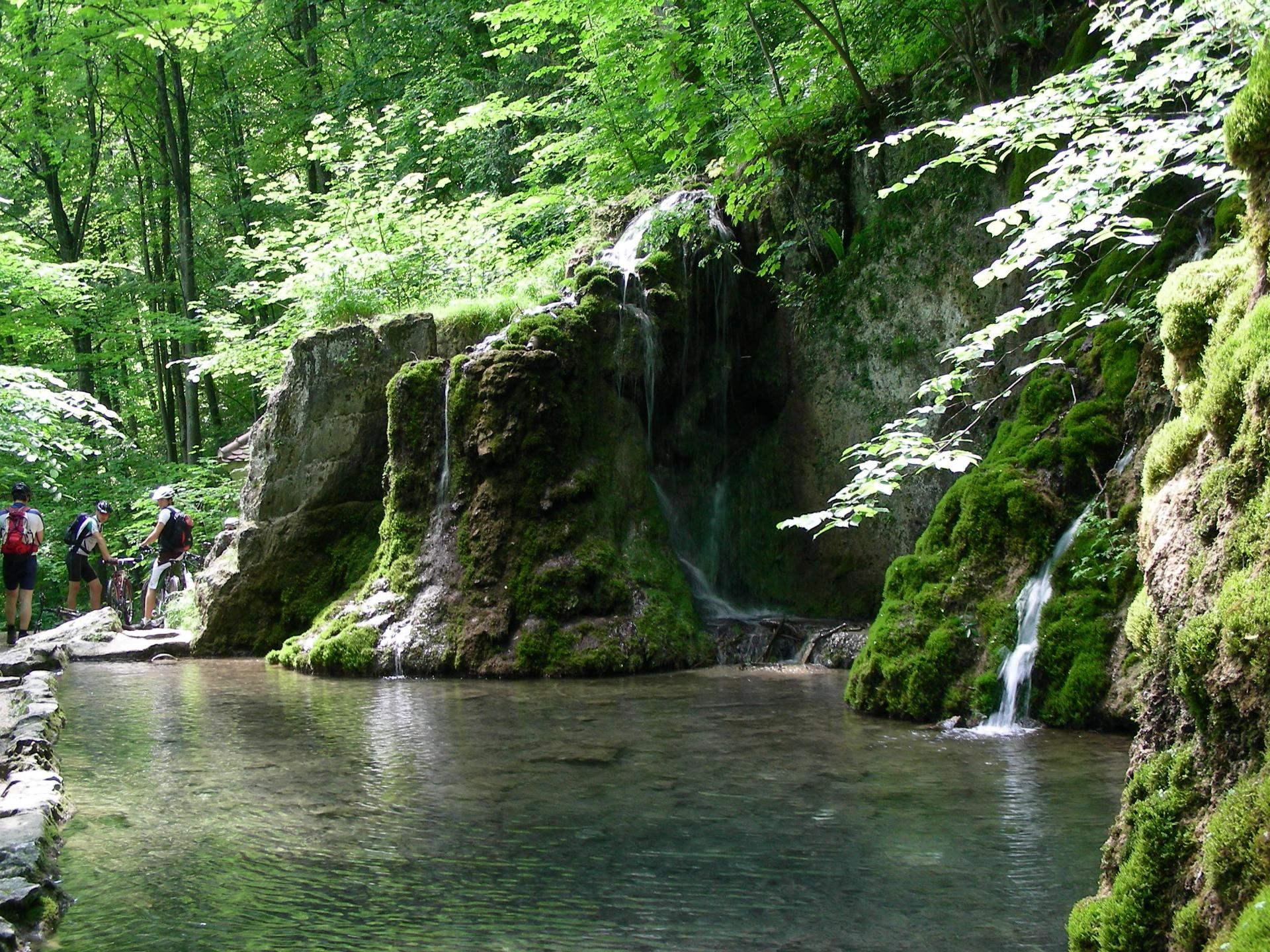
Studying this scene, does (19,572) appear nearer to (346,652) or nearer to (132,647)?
(132,647)

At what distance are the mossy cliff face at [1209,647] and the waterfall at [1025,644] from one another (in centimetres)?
433

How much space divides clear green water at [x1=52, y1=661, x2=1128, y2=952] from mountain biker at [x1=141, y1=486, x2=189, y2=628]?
7974mm

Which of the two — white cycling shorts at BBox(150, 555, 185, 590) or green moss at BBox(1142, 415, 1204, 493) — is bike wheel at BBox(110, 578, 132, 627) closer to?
white cycling shorts at BBox(150, 555, 185, 590)

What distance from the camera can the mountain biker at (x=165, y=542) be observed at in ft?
52.6

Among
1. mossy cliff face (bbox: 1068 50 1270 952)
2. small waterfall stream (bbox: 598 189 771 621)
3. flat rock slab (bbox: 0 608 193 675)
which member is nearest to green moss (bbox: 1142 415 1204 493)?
mossy cliff face (bbox: 1068 50 1270 952)

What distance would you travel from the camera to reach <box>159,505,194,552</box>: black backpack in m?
16.2

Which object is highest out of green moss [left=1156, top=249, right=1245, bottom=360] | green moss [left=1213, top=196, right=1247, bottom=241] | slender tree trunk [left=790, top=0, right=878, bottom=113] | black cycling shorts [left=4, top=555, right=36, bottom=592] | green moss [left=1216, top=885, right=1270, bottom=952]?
slender tree trunk [left=790, top=0, right=878, bottom=113]

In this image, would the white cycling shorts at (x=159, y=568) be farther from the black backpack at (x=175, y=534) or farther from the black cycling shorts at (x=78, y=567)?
the black cycling shorts at (x=78, y=567)

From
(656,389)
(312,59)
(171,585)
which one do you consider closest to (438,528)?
(656,389)

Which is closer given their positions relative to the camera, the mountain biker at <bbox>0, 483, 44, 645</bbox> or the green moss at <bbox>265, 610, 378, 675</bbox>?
the green moss at <bbox>265, 610, 378, 675</bbox>

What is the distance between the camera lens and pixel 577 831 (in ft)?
17.3

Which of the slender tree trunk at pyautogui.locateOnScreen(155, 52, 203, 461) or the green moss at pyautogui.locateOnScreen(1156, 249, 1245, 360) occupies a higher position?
the slender tree trunk at pyautogui.locateOnScreen(155, 52, 203, 461)

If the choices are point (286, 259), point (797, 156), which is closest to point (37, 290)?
point (286, 259)

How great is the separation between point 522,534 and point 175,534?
24.0 feet
